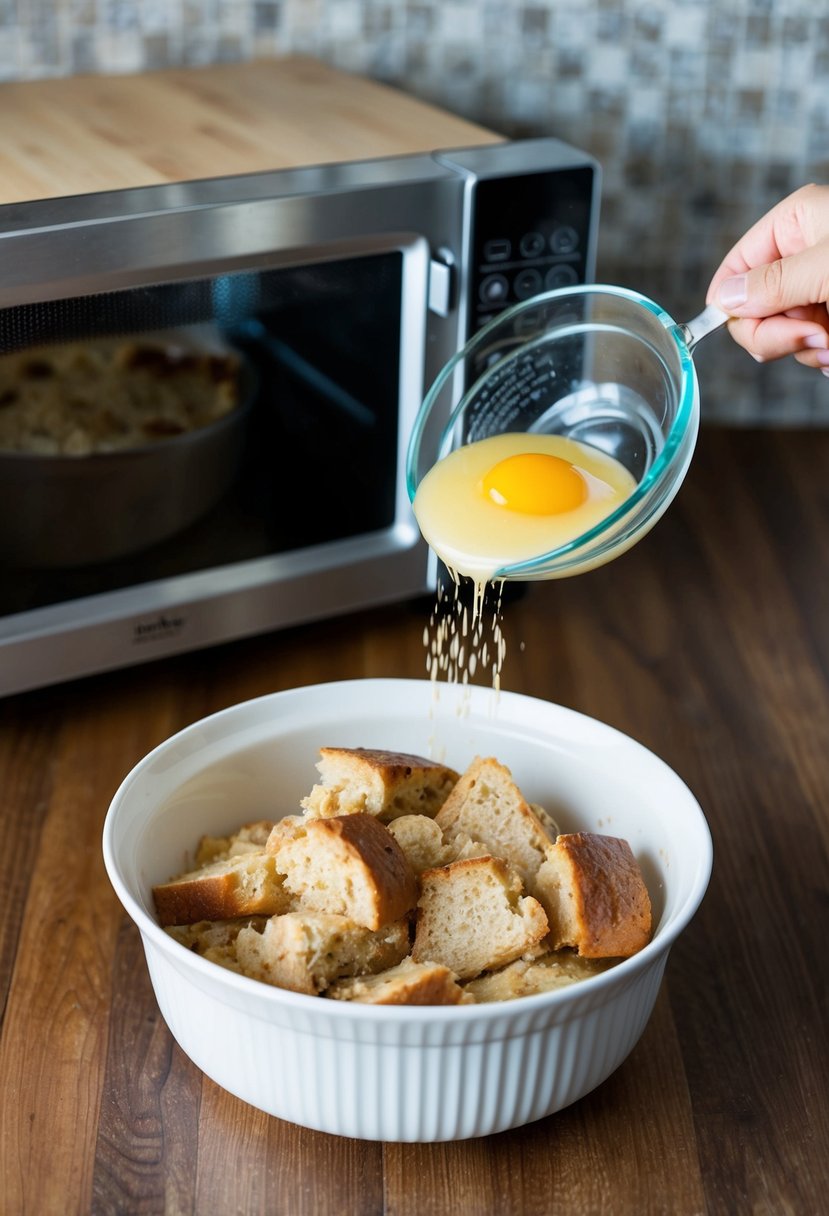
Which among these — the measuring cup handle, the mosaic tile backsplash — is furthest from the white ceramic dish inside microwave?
the mosaic tile backsplash

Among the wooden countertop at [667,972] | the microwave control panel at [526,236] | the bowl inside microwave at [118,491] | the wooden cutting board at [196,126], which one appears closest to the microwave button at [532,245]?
the microwave control panel at [526,236]

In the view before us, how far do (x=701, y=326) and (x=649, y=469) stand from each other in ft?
0.32

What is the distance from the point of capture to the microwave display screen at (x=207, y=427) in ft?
3.10

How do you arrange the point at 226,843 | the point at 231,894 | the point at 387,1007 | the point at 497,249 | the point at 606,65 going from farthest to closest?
the point at 606,65
the point at 497,249
the point at 226,843
the point at 231,894
the point at 387,1007

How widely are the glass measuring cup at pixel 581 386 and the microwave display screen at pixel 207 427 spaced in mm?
127

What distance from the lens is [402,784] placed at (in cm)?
78

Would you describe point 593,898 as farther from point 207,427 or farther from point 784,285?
point 207,427

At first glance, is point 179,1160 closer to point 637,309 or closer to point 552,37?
point 637,309

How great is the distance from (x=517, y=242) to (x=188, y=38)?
51 cm

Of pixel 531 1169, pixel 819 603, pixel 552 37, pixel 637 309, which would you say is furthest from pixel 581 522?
pixel 552 37

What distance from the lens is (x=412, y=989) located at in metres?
0.64

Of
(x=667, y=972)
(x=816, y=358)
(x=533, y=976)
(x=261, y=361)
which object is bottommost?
(x=667, y=972)

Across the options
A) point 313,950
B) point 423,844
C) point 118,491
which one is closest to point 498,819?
point 423,844

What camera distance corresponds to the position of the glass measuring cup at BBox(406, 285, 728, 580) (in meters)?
0.75
